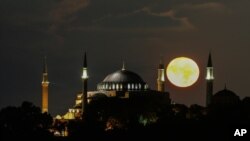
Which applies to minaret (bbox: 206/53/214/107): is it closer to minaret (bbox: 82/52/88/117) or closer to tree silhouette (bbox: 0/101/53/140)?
minaret (bbox: 82/52/88/117)

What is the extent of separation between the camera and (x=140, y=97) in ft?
360

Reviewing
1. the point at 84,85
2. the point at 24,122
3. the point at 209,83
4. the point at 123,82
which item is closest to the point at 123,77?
the point at 123,82

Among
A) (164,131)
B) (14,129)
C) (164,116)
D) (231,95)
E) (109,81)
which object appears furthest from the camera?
(109,81)

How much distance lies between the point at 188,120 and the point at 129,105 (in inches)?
942

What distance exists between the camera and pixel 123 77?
117m

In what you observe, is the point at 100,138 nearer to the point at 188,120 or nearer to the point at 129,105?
the point at 188,120

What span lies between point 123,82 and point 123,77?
892 millimetres

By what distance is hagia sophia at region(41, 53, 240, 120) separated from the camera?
3989 inches

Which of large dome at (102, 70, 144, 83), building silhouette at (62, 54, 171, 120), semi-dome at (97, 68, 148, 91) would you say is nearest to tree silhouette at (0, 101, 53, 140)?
building silhouette at (62, 54, 171, 120)

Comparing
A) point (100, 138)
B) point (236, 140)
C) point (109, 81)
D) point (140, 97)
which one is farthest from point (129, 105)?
point (236, 140)

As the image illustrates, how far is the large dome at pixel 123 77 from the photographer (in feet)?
382

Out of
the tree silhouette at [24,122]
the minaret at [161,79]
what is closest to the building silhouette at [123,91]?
the minaret at [161,79]

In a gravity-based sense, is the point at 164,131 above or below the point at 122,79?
below

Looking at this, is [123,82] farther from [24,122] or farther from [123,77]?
[24,122]
